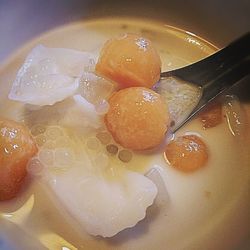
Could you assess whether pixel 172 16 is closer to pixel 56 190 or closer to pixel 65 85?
pixel 65 85

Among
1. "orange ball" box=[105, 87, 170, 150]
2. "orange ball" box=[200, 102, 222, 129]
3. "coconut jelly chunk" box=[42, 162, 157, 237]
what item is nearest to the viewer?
"coconut jelly chunk" box=[42, 162, 157, 237]

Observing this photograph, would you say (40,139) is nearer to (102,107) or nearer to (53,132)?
(53,132)

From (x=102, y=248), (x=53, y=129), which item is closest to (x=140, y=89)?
(x=53, y=129)

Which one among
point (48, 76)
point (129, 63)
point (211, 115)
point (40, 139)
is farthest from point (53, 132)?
point (211, 115)

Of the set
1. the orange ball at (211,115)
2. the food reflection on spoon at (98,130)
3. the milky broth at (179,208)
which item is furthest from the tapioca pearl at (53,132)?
the orange ball at (211,115)

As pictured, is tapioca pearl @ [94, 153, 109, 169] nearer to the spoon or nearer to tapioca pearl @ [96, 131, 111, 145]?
tapioca pearl @ [96, 131, 111, 145]

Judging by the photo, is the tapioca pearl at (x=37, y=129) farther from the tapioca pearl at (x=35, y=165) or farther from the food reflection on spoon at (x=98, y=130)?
the tapioca pearl at (x=35, y=165)

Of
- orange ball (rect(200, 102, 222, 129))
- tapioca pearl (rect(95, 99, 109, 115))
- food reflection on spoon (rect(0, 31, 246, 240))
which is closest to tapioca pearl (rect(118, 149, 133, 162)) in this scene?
food reflection on spoon (rect(0, 31, 246, 240))
